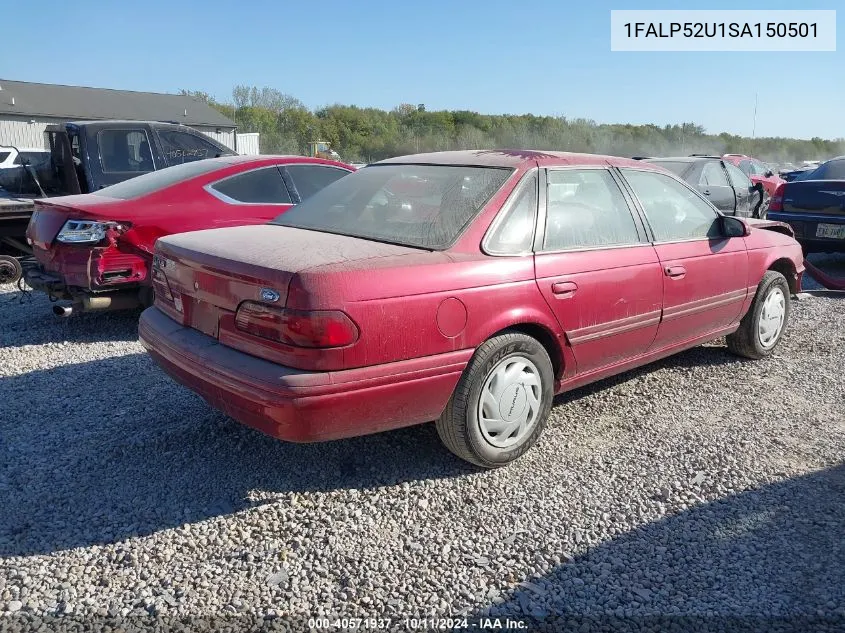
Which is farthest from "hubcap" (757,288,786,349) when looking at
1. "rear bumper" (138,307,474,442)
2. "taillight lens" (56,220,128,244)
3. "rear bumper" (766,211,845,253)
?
"taillight lens" (56,220,128,244)

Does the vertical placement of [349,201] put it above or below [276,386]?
above

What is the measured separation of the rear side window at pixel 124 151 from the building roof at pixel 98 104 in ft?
111

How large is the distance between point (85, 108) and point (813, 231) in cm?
4192

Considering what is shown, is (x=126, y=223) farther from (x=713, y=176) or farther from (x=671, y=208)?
(x=713, y=176)

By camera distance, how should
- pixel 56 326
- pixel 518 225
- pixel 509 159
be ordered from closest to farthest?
pixel 518 225, pixel 509 159, pixel 56 326

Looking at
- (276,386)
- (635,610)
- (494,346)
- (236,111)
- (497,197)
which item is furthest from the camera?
(236,111)

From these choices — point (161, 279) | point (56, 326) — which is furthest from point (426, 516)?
point (56, 326)

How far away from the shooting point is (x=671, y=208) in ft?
14.6

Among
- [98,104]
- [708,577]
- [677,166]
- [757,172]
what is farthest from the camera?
[98,104]

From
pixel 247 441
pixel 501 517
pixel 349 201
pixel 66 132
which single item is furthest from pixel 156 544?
pixel 66 132

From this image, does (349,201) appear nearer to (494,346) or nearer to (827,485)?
(494,346)

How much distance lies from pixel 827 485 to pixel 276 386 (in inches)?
106

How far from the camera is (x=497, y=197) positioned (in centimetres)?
347

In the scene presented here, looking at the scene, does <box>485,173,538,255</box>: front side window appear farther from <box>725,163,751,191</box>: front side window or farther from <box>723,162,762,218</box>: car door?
<box>725,163,751,191</box>: front side window
